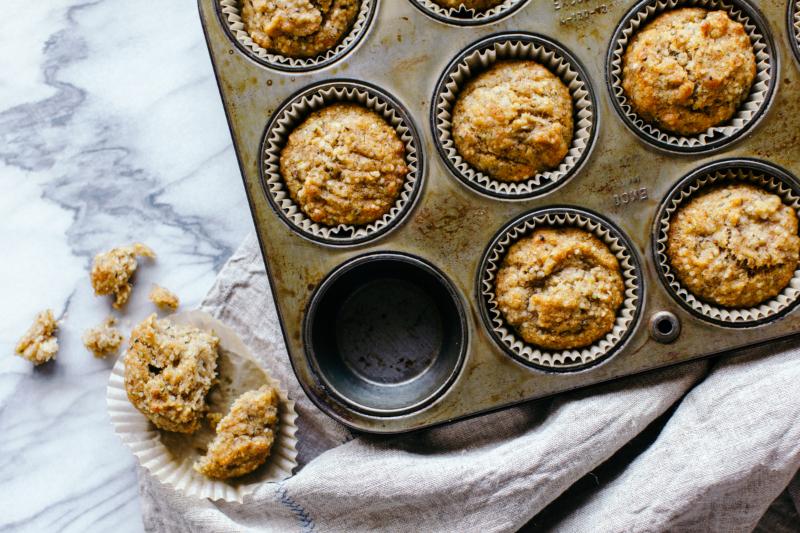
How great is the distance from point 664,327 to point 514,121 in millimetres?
887

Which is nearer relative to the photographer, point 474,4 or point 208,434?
point 474,4

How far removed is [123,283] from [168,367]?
1.62ft

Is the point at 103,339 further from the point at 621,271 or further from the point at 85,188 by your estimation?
the point at 621,271

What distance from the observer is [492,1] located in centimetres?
254

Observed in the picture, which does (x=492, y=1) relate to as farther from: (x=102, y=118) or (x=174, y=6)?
(x=102, y=118)

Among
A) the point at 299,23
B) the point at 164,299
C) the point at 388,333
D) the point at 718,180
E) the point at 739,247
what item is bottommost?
the point at 388,333

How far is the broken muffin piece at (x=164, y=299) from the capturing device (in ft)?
9.46

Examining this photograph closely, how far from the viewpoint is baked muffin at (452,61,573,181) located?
8.07 feet

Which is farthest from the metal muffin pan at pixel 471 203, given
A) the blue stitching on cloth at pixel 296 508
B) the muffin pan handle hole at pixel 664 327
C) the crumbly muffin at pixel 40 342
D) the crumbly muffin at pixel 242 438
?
the crumbly muffin at pixel 40 342

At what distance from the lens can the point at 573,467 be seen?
8.29 ft

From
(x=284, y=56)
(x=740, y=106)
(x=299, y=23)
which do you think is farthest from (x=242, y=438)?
(x=740, y=106)

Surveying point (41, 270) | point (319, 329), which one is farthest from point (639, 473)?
point (41, 270)

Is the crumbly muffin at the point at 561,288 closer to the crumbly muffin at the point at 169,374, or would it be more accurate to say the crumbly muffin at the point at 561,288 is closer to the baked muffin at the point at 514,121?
Result: the baked muffin at the point at 514,121

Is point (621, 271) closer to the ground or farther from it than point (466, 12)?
closer to the ground
